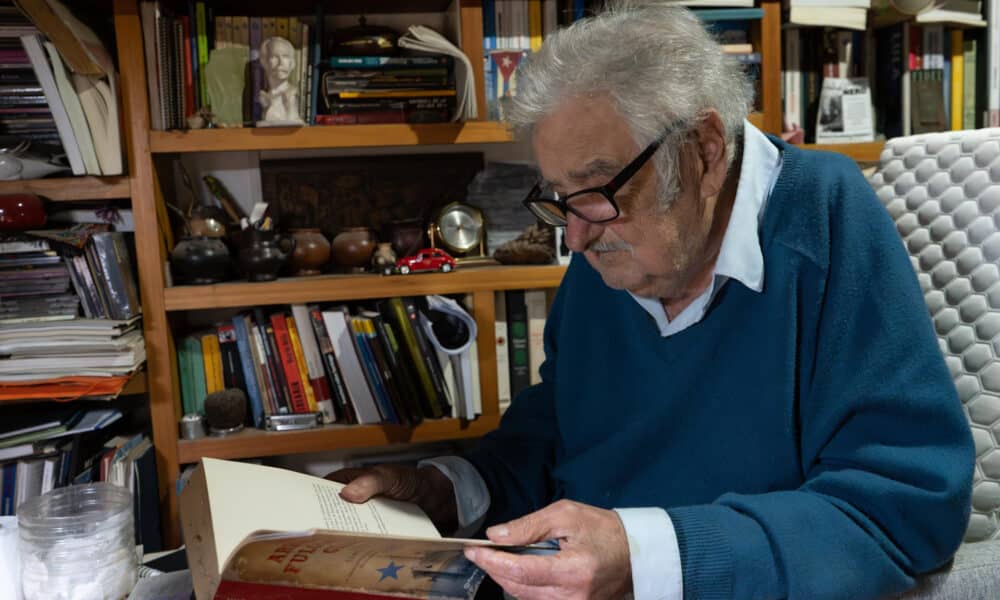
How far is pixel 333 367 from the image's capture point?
198 centimetres

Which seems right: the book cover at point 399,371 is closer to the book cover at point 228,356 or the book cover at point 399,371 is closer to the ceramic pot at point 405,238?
the ceramic pot at point 405,238

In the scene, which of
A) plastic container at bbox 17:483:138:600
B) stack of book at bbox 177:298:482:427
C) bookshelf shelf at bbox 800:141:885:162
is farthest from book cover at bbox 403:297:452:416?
bookshelf shelf at bbox 800:141:885:162

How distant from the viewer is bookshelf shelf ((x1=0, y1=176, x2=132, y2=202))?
177cm

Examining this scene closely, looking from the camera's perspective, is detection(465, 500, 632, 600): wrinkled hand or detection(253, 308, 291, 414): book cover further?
detection(253, 308, 291, 414): book cover

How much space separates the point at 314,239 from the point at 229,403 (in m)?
0.43

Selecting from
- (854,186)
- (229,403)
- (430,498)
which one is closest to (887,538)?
(854,186)

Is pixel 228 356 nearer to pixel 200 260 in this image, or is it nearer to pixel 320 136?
pixel 200 260

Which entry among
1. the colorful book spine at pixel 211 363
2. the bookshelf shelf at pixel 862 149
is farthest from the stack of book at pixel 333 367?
the bookshelf shelf at pixel 862 149

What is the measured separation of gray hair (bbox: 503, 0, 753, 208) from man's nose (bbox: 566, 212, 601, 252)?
4.1 inches

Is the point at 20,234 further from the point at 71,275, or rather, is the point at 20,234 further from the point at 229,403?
the point at 229,403

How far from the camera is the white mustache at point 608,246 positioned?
42.0 inches

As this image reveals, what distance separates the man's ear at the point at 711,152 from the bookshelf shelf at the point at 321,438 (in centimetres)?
110

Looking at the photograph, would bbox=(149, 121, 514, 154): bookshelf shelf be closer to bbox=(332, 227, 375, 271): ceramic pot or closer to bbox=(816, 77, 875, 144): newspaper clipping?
bbox=(332, 227, 375, 271): ceramic pot

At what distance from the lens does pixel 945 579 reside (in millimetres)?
883
